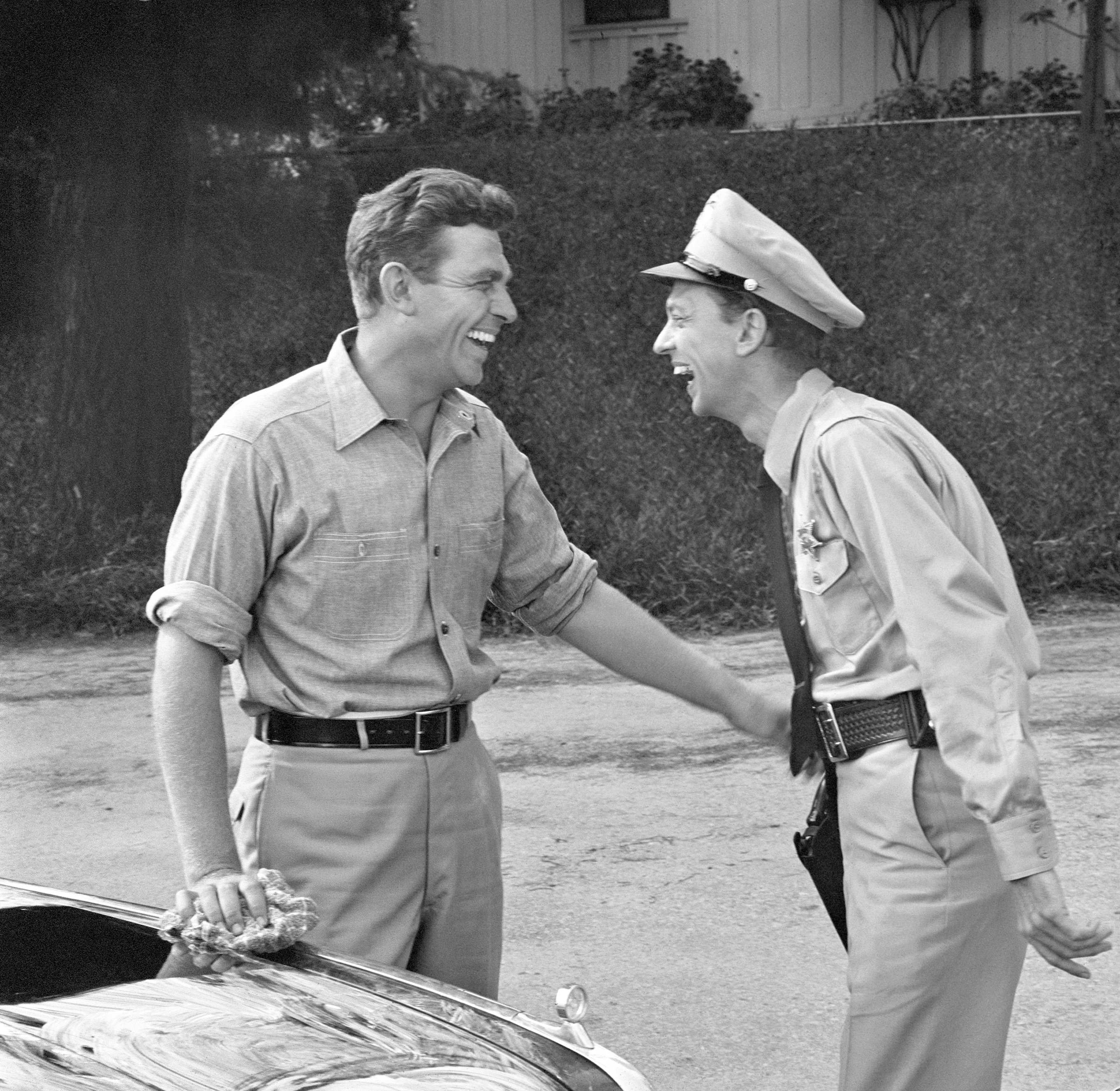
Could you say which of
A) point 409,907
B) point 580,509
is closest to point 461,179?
point 409,907

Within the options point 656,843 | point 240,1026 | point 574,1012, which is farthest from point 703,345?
point 656,843

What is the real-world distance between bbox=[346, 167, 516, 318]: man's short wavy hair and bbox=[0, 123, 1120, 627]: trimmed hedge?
641cm

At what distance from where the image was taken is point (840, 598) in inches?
106

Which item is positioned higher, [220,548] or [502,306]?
[502,306]

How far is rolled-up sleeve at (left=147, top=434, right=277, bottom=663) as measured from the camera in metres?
2.66

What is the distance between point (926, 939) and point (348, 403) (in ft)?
4.13

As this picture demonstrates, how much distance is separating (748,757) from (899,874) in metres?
3.82

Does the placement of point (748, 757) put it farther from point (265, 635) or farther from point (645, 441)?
point (645, 441)

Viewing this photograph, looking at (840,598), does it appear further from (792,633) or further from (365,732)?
(365,732)

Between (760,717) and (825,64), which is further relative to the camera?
(825,64)

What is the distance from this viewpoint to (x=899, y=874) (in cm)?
261

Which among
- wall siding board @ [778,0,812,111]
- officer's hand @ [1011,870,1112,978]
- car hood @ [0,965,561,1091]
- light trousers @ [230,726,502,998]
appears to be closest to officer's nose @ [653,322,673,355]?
light trousers @ [230,726,502,998]

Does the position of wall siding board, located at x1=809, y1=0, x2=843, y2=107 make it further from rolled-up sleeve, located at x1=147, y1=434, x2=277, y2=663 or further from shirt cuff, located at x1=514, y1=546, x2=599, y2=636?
rolled-up sleeve, located at x1=147, y1=434, x2=277, y2=663

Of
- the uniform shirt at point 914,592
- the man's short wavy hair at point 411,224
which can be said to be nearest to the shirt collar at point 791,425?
the uniform shirt at point 914,592
